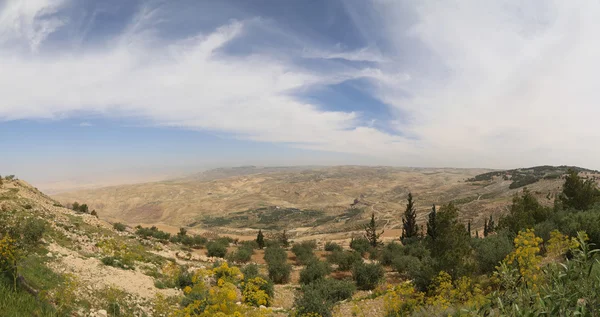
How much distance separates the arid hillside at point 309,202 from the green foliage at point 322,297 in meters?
41.0

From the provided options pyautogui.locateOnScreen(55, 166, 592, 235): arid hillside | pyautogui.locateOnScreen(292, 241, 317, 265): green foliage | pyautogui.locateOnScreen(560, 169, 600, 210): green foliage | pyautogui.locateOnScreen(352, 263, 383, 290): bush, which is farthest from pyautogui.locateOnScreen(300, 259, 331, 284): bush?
pyautogui.locateOnScreen(55, 166, 592, 235): arid hillside

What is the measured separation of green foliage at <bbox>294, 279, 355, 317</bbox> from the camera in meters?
12.3

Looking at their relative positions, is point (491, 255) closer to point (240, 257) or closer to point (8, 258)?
point (8, 258)

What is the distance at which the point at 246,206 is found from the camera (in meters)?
120

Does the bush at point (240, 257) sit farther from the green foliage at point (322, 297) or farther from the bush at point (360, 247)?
the bush at point (360, 247)

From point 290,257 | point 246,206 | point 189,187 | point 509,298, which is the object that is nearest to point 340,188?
point 246,206

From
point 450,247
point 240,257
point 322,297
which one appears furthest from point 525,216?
point 240,257

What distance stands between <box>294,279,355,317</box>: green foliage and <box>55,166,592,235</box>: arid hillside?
41.0 metres

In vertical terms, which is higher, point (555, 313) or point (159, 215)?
point (555, 313)

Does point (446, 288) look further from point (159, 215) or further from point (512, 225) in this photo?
point (159, 215)

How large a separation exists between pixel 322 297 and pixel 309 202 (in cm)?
11843

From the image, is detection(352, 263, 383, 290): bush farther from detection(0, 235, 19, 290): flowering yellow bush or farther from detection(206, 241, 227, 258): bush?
detection(0, 235, 19, 290): flowering yellow bush

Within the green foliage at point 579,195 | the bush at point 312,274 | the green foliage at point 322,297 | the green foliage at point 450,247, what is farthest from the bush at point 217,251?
the green foliage at point 579,195

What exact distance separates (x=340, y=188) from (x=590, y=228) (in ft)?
496
